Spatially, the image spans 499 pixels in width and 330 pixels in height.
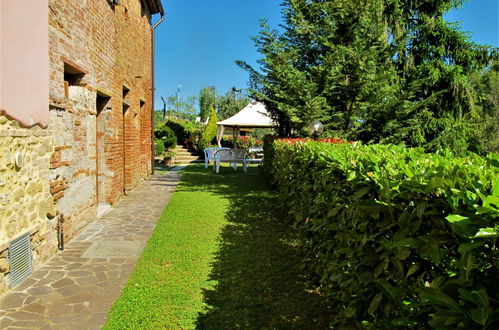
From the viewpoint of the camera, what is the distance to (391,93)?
1006 cm

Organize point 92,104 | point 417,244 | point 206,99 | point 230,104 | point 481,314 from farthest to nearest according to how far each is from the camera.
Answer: point 206,99, point 230,104, point 92,104, point 417,244, point 481,314

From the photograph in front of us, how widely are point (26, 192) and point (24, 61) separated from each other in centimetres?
140

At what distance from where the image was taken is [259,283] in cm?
366

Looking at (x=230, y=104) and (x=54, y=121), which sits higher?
(x=230, y=104)

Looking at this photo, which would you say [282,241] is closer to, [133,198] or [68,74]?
[68,74]

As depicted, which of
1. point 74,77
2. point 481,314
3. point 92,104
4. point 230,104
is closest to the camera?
point 481,314

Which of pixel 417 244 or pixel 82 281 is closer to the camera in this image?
pixel 417 244

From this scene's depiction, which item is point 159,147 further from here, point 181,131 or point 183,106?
point 183,106

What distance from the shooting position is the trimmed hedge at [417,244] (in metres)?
1.15

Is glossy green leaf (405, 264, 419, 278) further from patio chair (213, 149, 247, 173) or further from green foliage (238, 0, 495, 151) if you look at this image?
patio chair (213, 149, 247, 173)

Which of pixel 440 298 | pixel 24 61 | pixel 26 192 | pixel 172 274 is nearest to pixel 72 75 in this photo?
pixel 24 61

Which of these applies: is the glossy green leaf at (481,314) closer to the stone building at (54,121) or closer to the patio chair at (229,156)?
the stone building at (54,121)

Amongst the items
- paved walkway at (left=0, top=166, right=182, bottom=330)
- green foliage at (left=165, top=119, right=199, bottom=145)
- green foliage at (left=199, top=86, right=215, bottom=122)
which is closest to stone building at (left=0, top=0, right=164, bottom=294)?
paved walkway at (left=0, top=166, right=182, bottom=330)

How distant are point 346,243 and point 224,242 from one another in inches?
117
